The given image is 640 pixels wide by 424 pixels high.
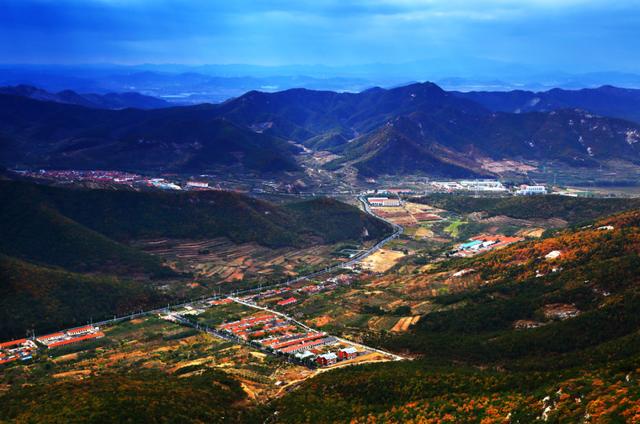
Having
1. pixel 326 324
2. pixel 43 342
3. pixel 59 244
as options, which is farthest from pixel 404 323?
pixel 59 244

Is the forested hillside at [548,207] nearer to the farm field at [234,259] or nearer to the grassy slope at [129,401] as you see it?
the farm field at [234,259]

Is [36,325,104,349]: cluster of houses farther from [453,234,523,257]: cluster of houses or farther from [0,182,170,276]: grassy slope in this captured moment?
[453,234,523,257]: cluster of houses

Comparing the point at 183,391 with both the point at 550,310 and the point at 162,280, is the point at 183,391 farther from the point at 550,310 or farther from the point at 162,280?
the point at 162,280

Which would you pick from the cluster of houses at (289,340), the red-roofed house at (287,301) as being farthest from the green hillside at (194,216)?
the cluster of houses at (289,340)

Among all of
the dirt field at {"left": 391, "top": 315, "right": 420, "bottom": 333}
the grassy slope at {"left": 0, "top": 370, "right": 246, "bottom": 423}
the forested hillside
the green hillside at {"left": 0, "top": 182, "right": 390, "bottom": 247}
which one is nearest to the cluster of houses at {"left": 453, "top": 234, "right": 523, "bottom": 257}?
the forested hillside

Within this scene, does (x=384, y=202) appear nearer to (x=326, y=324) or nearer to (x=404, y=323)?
(x=326, y=324)

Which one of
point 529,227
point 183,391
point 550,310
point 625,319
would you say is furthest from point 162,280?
point 529,227

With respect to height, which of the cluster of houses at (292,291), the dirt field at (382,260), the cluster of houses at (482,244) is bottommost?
the cluster of houses at (292,291)
